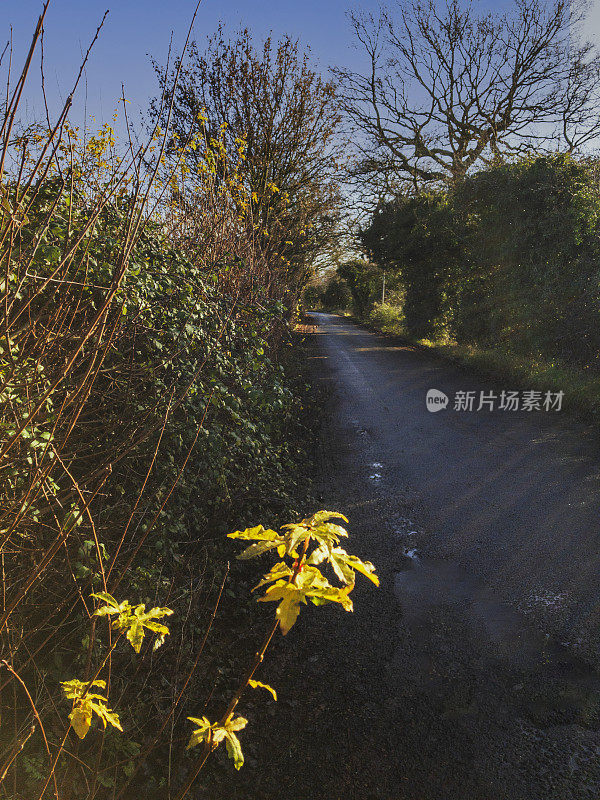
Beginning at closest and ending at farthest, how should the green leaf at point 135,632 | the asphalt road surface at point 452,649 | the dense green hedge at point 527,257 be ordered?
the green leaf at point 135,632 → the asphalt road surface at point 452,649 → the dense green hedge at point 527,257

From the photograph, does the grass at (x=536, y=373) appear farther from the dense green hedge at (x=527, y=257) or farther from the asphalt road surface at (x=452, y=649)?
the asphalt road surface at (x=452, y=649)

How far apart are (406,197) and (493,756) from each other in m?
19.5

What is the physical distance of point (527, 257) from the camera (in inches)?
420

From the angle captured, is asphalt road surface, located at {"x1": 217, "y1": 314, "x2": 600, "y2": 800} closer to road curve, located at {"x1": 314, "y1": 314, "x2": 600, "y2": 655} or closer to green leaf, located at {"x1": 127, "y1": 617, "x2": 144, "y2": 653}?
road curve, located at {"x1": 314, "y1": 314, "x2": 600, "y2": 655}

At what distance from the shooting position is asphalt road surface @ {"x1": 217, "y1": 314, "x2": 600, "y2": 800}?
7.28ft

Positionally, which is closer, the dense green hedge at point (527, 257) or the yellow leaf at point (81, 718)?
the yellow leaf at point (81, 718)

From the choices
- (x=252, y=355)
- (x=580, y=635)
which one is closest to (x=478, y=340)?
(x=252, y=355)

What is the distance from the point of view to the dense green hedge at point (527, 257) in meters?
9.27

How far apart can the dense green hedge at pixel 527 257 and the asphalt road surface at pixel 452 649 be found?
14.7 feet

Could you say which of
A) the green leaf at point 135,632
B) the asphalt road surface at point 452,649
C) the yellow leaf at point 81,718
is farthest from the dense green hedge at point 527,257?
the yellow leaf at point 81,718

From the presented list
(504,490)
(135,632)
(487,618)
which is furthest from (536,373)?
(135,632)

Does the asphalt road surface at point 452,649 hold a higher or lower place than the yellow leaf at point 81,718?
lower

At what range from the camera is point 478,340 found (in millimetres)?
13172

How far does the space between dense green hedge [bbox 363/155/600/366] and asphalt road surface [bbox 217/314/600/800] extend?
14.7 feet
